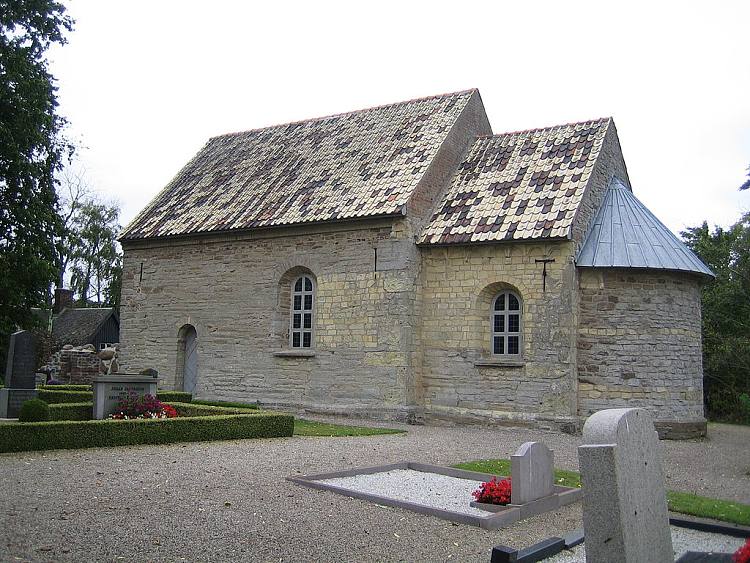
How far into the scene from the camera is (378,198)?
19.7 metres

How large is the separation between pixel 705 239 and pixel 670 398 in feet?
64.2

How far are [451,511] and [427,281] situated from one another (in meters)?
11.6

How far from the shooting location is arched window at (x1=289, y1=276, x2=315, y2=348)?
21.2 meters

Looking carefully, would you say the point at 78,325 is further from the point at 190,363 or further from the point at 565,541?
the point at 565,541

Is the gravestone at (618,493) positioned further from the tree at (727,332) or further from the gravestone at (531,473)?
the tree at (727,332)

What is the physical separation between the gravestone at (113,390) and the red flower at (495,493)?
9.47 m

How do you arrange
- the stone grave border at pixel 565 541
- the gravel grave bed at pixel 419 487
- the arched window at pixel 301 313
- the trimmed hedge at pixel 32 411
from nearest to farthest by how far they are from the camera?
1. the stone grave border at pixel 565 541
2. the gravel grave bed at pixel 419 487
3. the trimmed hedge at pixel 32 411
4. the arched window at pixel 301 313

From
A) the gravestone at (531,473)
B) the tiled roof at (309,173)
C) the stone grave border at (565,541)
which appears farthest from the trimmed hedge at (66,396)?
the stone grave border at (565,541)

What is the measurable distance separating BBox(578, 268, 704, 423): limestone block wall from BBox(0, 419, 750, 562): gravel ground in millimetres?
4299

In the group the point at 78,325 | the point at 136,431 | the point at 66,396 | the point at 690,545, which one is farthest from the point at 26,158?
the point at 78,325

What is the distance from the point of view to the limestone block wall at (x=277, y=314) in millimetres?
19234

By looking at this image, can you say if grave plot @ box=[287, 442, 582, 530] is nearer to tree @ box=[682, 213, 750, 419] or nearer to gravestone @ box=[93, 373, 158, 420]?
gravestone @ box=[93, 373, 158, 420]

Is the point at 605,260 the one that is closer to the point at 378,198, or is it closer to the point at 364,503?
the point at 378,198

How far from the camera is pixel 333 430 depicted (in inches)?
648
